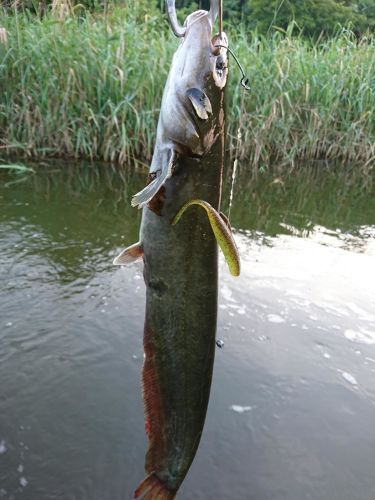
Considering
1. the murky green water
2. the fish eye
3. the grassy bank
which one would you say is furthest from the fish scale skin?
the grassy bank

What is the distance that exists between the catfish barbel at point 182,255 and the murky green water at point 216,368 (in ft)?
1.66

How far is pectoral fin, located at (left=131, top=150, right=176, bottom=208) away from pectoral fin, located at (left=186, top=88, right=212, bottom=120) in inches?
5.3

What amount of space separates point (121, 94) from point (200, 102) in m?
4.77

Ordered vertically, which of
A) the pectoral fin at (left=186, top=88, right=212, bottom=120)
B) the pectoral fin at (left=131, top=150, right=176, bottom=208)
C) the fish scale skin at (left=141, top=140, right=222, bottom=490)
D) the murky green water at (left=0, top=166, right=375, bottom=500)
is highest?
the pectoral fin at (left=186, top=88, right=212, bottom=120)

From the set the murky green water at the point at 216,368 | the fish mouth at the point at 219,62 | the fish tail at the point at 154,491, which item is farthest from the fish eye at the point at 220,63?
the murky green water at the point at 216,368

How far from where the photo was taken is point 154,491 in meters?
1.45

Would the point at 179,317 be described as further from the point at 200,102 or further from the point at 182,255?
A: the point at 200,102

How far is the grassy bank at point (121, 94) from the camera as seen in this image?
567cm

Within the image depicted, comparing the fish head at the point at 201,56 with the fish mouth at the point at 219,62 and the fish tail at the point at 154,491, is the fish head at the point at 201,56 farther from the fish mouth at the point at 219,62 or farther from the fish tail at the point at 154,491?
the fish tail at the point at 154,491

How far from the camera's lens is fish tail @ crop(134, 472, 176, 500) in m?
1.44

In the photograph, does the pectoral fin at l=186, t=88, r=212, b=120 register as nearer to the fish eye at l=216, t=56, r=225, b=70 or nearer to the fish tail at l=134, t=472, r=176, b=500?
the fish eye at l=216, t=56, r=225, b=70

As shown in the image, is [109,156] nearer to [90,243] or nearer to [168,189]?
[90,243]

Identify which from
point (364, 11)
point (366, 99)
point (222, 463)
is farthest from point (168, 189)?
point (364, 11)

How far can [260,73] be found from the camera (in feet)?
21.7
